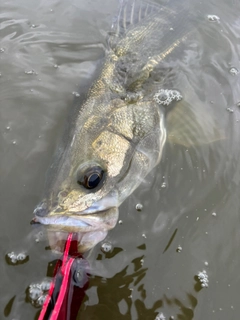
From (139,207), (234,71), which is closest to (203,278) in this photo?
(139,207)

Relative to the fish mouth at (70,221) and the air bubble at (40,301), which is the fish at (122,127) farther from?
the air bubble at (40,301)

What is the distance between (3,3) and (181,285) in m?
3.92

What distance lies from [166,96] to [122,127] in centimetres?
81

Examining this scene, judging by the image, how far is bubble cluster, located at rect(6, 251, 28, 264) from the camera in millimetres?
2617

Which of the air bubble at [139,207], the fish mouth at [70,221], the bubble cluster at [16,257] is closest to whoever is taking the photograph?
the fish mouth at [70,221]

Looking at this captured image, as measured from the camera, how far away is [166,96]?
3.62 m

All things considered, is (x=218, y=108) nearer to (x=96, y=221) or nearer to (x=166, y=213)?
(x=166, y=213)

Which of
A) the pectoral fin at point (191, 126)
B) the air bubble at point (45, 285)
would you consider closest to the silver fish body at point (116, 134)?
the pectoral fin at point (191, 126)

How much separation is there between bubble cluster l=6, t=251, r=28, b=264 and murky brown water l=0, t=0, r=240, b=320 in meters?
0.03

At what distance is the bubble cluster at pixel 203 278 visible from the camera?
2.62 metres

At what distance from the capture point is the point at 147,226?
2859 mm

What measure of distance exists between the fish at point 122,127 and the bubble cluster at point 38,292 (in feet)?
1.14

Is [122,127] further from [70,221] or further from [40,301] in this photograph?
[40,301]

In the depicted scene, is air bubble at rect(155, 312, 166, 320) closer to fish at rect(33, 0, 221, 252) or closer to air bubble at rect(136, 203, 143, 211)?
fish at rect(33, 0, 221, 252)
